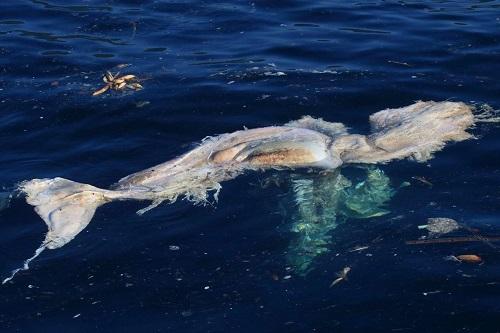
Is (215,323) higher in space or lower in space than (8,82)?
lower

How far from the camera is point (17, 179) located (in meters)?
7.66

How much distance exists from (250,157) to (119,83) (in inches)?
117

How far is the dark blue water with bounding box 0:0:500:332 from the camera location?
5699mm

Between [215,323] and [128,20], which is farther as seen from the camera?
[128,20]

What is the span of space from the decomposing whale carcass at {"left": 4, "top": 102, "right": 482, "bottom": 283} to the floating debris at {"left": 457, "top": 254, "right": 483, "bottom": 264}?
5.51 feet

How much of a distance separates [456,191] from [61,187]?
351 cm

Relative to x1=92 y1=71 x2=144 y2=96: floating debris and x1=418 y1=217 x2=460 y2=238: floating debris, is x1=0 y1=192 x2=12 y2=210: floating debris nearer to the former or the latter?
x1=92 y1=71 x2=144 y2=96: floating debris

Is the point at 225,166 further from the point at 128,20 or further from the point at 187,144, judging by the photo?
the point at 128,20

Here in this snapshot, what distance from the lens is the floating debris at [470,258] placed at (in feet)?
19.8

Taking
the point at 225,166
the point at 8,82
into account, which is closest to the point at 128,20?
the point at 8,82

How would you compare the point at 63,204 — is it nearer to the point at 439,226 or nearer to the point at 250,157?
the point at 250,157

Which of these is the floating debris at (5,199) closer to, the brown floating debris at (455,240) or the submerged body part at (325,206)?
the submerged body part at (325,206)

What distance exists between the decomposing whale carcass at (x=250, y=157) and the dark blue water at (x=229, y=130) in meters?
0.15

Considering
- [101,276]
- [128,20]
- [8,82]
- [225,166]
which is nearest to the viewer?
[101,276]
